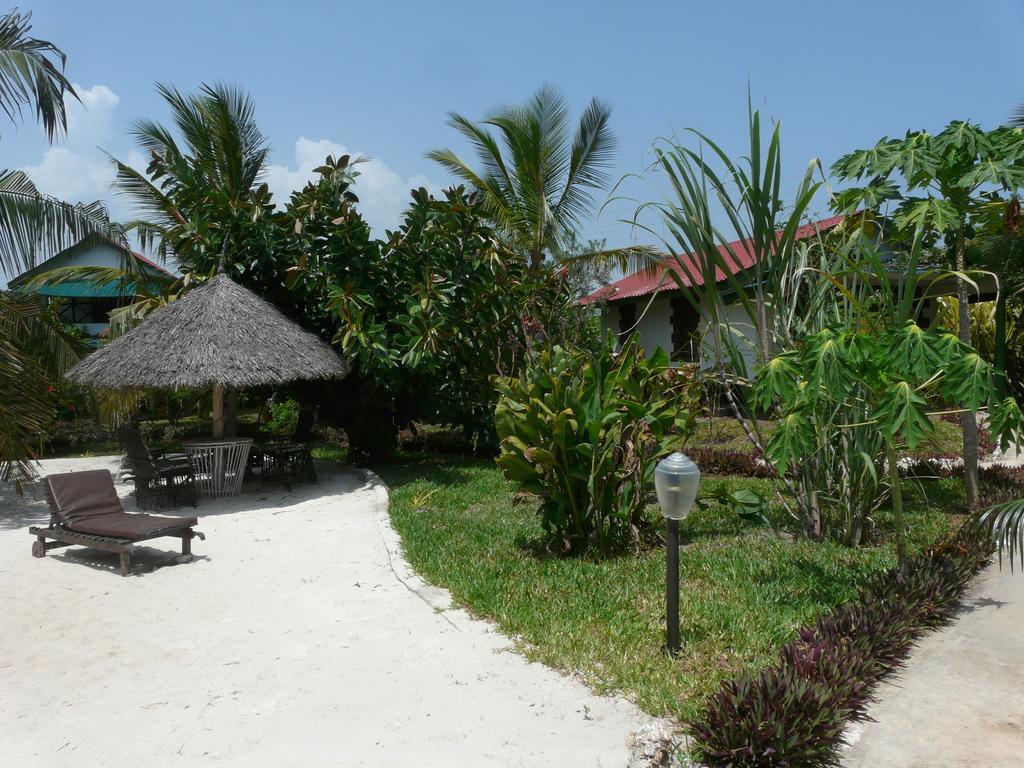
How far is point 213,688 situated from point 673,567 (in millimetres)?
2780

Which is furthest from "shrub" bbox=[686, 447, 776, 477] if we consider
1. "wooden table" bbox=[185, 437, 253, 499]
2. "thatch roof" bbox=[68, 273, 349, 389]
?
"wooden table" bbox=[185, 437, 253, 499]

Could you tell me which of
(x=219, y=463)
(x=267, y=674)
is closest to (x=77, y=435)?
(x=219, y=463)

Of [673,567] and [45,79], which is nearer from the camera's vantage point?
[673,567]

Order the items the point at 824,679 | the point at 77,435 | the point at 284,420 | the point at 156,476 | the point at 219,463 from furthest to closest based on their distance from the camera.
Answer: the point at 284,420 → the point at 77,435 → the point at 219,463 → the point at 156,476 → the point at 824,679

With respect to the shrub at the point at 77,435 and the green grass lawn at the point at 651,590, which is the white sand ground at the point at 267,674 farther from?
the shrub at the point at 77,435

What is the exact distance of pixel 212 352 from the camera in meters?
9.34

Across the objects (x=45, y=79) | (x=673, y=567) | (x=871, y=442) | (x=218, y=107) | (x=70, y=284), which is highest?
(x=218, y=107)

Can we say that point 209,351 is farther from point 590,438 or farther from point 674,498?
point 674,498

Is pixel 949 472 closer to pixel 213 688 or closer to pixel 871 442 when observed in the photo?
pixel 871 442

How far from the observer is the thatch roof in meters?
9.20

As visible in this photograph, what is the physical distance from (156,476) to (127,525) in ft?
8.04

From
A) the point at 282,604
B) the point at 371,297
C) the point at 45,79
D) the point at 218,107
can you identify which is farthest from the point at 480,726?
the point at 218,107

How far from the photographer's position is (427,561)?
6523 mm

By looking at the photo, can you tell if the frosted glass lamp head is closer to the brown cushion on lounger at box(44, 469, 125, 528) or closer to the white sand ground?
the white sand ground
